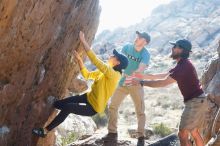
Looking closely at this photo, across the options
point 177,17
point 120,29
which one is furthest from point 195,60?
point 120,29

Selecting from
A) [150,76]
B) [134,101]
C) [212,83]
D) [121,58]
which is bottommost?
[134,101]

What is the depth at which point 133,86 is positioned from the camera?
36.4ft

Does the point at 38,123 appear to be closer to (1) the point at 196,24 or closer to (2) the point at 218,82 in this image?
(2) the point at 218,82

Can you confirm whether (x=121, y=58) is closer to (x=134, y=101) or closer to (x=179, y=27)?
(x=134, y=101)

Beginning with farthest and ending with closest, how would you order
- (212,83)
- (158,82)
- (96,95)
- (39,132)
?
(212,83) → (39,132) → (96,95) → (158,82)

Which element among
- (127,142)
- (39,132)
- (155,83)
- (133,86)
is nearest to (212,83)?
(133,86)

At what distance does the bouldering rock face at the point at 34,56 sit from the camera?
8688mm

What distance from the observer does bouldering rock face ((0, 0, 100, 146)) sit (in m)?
8.69

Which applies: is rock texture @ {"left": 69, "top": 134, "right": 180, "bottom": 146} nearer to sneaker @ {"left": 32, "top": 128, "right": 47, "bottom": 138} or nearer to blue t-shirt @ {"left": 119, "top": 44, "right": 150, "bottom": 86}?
blue t-shirt @ {"left": 119, "top": 44, "right": 150, "bottom": 86}

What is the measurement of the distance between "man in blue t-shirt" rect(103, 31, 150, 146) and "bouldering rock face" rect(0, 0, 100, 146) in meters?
1.18

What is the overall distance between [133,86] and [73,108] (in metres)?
2.03

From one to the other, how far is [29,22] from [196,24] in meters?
82.3

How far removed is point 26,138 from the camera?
32.9ft

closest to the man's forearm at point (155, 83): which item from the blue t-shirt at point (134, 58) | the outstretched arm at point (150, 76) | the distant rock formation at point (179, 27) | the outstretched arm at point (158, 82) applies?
the outstretched arm at point (158, 82)
